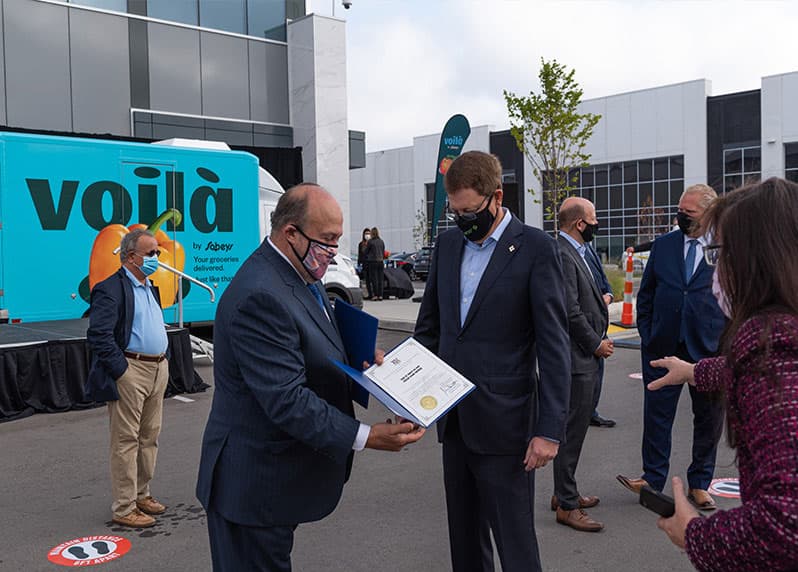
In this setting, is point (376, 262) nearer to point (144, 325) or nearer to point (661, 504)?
point (144, 325)

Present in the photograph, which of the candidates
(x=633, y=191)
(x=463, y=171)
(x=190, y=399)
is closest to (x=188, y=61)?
(x=190, y=399)

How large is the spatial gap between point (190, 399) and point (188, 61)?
47.8 feet

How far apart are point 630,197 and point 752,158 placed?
7.39 m

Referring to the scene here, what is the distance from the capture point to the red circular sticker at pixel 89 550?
4.45 metres

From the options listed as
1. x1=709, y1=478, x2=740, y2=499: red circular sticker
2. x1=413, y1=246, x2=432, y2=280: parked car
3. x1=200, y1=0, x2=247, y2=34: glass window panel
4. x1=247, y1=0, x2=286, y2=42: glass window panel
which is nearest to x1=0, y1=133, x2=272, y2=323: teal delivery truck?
x1=709, y1=478, x2=740, y2=499: red circular sticker

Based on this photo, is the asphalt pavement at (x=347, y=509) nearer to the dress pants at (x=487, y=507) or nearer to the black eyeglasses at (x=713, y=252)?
the dress pants at (x=487, y=507)

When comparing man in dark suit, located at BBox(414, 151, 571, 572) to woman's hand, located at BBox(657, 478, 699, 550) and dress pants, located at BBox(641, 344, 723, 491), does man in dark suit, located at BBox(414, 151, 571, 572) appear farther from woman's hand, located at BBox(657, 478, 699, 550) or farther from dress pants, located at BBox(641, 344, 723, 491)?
dress pants, located at BBox(641, 344, 723, 491)

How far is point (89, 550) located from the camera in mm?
4613

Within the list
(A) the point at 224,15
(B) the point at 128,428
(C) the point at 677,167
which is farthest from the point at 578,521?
(C) the point at 677,167

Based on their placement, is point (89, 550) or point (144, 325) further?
point (144, 325)

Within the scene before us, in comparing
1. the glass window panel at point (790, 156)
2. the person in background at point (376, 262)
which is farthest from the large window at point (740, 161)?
the person in background at point (376, 262)

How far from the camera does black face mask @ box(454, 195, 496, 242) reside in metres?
3.30

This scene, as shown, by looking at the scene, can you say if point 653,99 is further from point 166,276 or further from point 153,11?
point 166,276

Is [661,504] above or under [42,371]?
above
